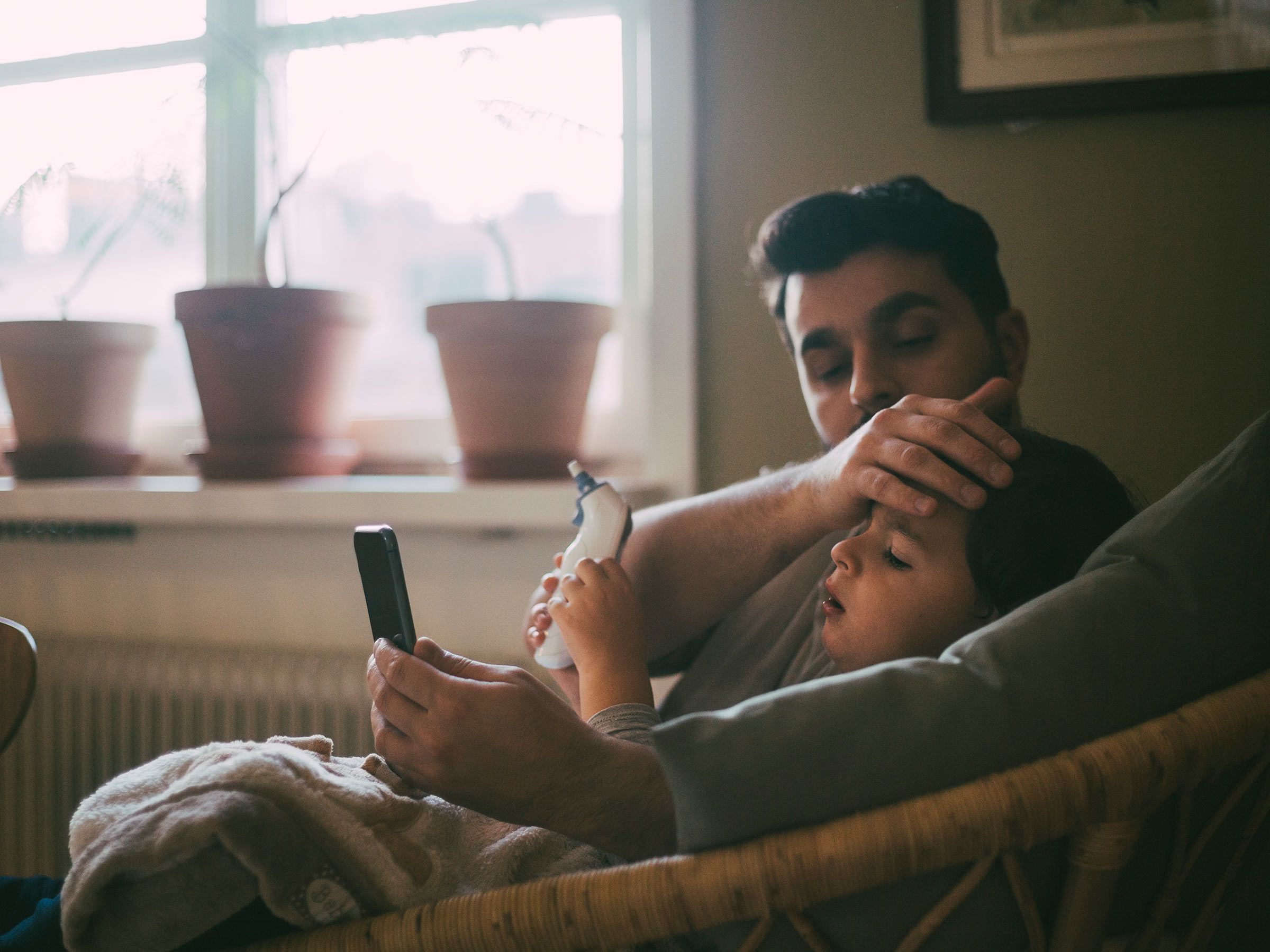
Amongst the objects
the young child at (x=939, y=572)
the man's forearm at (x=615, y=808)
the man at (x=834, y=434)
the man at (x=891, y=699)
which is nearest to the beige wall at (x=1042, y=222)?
the man at (x=834, y=434)

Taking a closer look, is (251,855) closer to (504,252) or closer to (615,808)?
(615,808)

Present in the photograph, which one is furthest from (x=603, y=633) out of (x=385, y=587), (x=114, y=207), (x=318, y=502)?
(x=114, y=207)

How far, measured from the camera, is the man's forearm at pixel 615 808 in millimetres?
612

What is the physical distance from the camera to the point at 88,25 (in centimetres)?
186

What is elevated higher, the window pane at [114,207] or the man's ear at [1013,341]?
the window pane at [114,207]

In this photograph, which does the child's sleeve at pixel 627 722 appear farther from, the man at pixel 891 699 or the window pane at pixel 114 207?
the window pane at pixel 114 207

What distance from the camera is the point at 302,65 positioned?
176 centimetres

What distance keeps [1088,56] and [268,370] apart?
1.34 meters

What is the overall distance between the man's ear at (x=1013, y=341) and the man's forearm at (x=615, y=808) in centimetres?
77

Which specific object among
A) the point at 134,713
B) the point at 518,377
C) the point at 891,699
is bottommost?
the point at 134,713

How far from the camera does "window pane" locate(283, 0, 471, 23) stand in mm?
1664

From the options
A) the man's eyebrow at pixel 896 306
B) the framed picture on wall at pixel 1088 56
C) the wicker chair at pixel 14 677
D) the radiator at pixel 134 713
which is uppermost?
the framed picture on wall at pixel 1088 56

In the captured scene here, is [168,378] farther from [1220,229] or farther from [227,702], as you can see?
[1220,229]

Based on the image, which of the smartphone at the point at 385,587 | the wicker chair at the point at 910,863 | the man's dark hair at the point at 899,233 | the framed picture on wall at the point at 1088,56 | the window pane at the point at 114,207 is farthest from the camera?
the window pane at the point at 114,207
